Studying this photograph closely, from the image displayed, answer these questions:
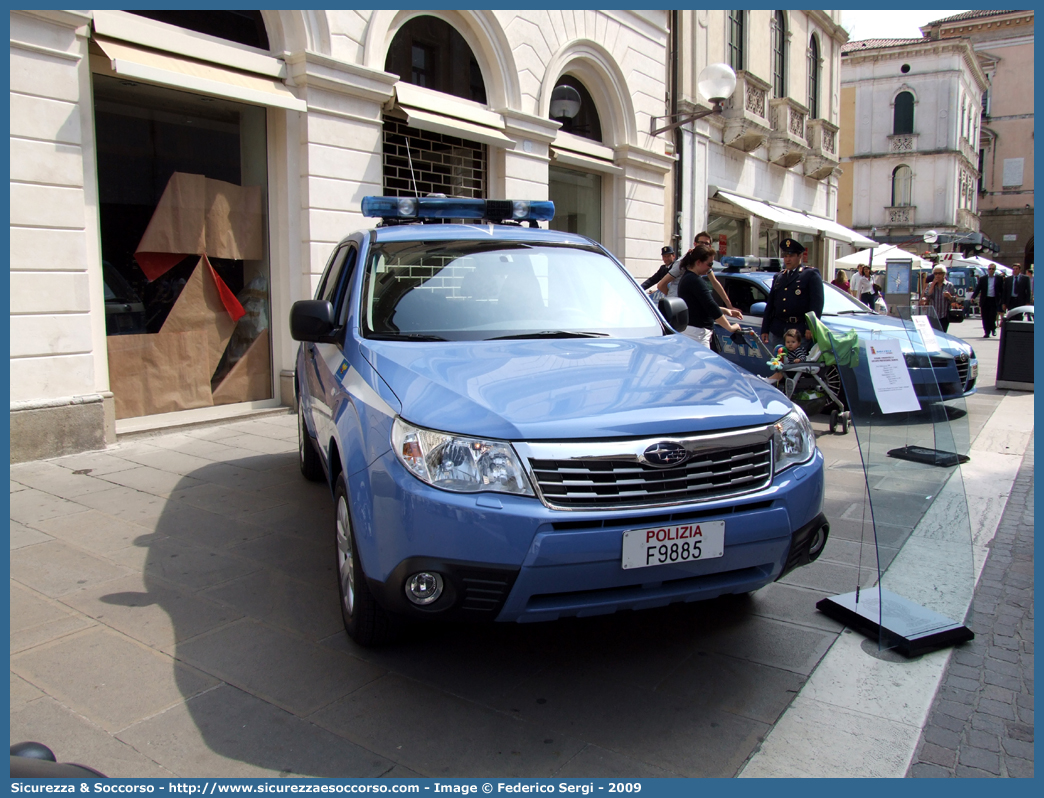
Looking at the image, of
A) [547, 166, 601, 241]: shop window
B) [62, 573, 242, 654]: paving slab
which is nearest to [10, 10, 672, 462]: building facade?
[547, 166, 601, 241]: shop window

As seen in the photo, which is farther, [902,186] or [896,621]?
[902,186]

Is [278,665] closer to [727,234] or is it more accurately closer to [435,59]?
[435,59]

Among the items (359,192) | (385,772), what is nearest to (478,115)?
(359,192)

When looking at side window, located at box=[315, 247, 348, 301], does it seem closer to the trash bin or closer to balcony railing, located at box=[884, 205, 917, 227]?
the trash bin

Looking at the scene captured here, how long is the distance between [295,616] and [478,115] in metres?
8.76

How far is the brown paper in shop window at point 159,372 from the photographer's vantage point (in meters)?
7.59

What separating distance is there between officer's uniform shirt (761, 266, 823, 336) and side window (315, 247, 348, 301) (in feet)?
15.7

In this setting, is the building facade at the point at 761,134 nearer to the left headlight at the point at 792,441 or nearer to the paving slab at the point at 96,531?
the paving slab at the point at 96,531

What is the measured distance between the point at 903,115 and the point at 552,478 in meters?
57.0

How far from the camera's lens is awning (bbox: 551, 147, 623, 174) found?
12773 millimetres

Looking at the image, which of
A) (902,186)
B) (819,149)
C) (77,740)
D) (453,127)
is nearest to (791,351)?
(453,127)

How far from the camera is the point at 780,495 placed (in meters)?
3.00

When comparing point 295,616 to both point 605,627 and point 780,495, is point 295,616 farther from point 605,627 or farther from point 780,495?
point 780,495

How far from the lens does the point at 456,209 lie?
5312 mm
